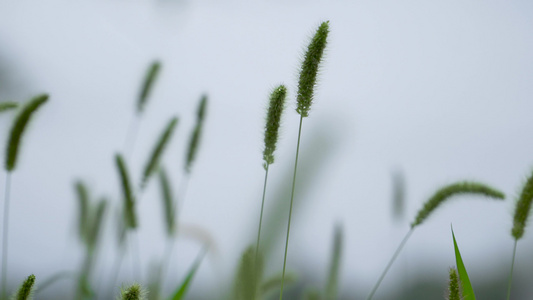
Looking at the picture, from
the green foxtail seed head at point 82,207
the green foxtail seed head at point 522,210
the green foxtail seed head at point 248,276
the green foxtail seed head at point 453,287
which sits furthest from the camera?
the green foxtail seed head at point 82,207

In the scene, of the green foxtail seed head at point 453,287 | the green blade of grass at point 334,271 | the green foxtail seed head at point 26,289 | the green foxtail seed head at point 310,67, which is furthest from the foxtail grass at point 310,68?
the green blade of grass at point 334,271

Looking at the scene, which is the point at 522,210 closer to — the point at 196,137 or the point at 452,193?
→ the point at 452,193

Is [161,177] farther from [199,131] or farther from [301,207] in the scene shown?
[301,207]

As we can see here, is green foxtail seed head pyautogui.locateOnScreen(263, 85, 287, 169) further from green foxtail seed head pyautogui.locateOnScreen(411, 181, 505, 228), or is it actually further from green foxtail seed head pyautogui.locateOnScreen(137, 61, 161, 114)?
green foxtail seed head pyautogui.locateOnScreen(137, 61, 161, 114)

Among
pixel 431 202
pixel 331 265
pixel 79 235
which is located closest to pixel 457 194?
pixel 431 202

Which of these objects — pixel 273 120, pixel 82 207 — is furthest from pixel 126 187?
pixel 82 207

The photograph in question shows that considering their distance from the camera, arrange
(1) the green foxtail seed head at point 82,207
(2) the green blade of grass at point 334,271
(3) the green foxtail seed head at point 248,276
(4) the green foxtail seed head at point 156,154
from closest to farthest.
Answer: (3) the green foxtail seed head at point 248,276, (4) the green foxtail seed head at point 156,154, (2) the green blade of grass at point 334,271, (1) the green foxtail seed head at point 82,207

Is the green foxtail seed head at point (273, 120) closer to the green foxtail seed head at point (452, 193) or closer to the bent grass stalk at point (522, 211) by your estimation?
the green foxtail seed head at point (452, 193)
